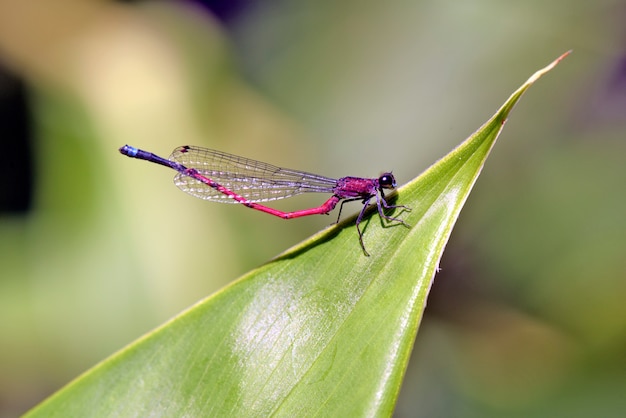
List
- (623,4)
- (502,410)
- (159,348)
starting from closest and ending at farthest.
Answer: (159,348)
(502,410)
(623,4)

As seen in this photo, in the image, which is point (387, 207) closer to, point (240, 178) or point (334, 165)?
point (240, 178)

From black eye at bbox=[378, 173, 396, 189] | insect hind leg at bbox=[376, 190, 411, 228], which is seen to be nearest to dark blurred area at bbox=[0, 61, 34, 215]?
black eye at bbox=[378, 173, 396, 189]

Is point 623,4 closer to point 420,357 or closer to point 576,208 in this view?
point 576,208

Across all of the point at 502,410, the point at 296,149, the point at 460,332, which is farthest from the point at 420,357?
the point at 296,149

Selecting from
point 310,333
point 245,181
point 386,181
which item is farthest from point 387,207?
point 245,181

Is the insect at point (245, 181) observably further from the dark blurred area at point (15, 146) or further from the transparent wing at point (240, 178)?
the dark blurred area at point (15, 146)

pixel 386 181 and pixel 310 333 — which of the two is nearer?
pixel 310 333
